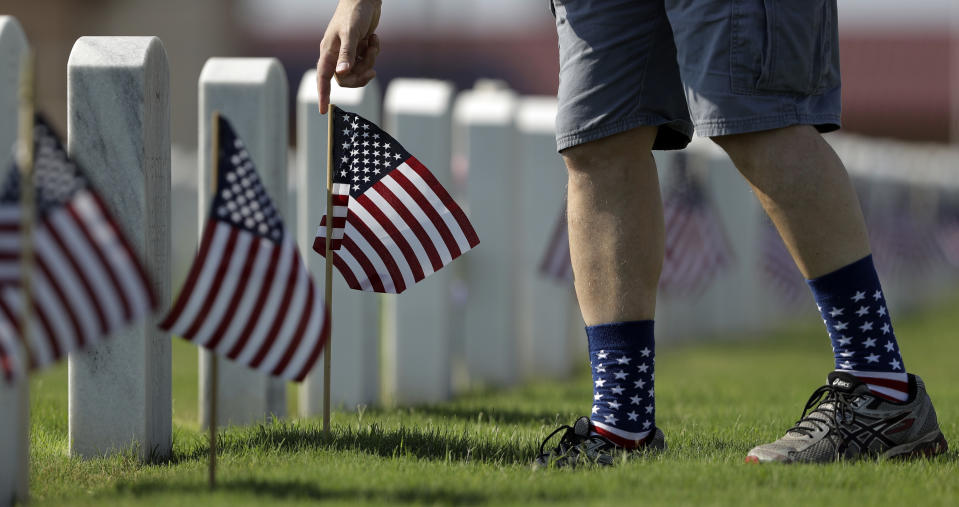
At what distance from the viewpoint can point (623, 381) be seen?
3.00m

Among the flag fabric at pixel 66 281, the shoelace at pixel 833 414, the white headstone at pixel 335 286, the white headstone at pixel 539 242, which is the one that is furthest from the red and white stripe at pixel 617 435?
the white headstone at pixel 539 242

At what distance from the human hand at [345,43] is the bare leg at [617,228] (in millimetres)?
597

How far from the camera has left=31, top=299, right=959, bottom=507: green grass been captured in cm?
251

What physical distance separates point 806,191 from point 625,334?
1.78 ft

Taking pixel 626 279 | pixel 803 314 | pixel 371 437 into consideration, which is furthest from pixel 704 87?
pixel 803 314

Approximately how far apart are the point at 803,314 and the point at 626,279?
8.61m

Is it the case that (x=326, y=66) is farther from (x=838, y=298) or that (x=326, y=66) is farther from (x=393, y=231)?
(x=838, y=298)

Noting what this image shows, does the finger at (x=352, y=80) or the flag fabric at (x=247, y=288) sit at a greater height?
the finger at (x=352, y=80)

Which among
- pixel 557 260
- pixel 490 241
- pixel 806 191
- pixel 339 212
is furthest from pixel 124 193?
pixel 557 260

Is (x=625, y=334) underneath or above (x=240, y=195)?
underneath

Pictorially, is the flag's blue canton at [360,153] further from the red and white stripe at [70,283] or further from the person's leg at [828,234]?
the red and white stripe at [70,283]

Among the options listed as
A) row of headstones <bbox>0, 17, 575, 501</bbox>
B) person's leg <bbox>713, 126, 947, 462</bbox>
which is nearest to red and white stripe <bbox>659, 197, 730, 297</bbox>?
row of headstones <bbox>0, 17, 575, 501</bbox>

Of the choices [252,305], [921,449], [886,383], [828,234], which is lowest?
[921,449]

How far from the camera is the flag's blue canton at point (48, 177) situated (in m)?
2.26
